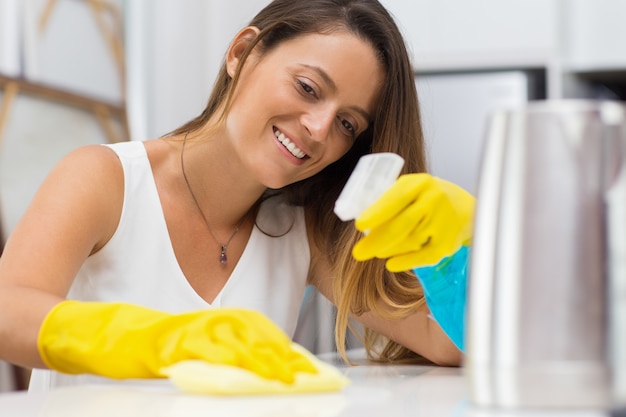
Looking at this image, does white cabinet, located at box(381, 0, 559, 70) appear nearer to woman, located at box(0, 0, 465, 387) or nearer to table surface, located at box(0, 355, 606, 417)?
woman, located at box(0, 0, 465, 387)

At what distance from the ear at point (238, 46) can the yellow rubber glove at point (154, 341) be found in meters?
0.69

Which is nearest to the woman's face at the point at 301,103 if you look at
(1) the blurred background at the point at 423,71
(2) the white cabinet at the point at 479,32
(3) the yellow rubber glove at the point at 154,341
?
(3) the yellow rubber glove at the point at 154,341

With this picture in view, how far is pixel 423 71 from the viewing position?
9.59 feet

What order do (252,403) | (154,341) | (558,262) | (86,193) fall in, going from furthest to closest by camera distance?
(86,193), (154,341), (252,403), (558,262)

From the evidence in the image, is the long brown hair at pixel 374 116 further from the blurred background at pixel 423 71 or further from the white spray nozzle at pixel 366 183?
the blurred background at pixel 423 71

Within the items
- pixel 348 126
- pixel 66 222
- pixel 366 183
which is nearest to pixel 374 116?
pixel 348 126

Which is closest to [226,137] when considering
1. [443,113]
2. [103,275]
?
[103,275]

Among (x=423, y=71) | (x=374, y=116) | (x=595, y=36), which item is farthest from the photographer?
(x=423, y=71)

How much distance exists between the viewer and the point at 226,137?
1367 mm

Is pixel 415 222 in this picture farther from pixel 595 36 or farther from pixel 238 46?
pixel 595 36

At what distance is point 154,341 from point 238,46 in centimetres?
77

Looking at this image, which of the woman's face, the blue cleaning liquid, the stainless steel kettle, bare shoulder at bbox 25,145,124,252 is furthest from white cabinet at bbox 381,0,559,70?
the stainless steel kettle

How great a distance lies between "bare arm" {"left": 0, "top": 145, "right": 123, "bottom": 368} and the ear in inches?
10.4

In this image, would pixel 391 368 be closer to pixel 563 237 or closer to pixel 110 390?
pixel 110 390
